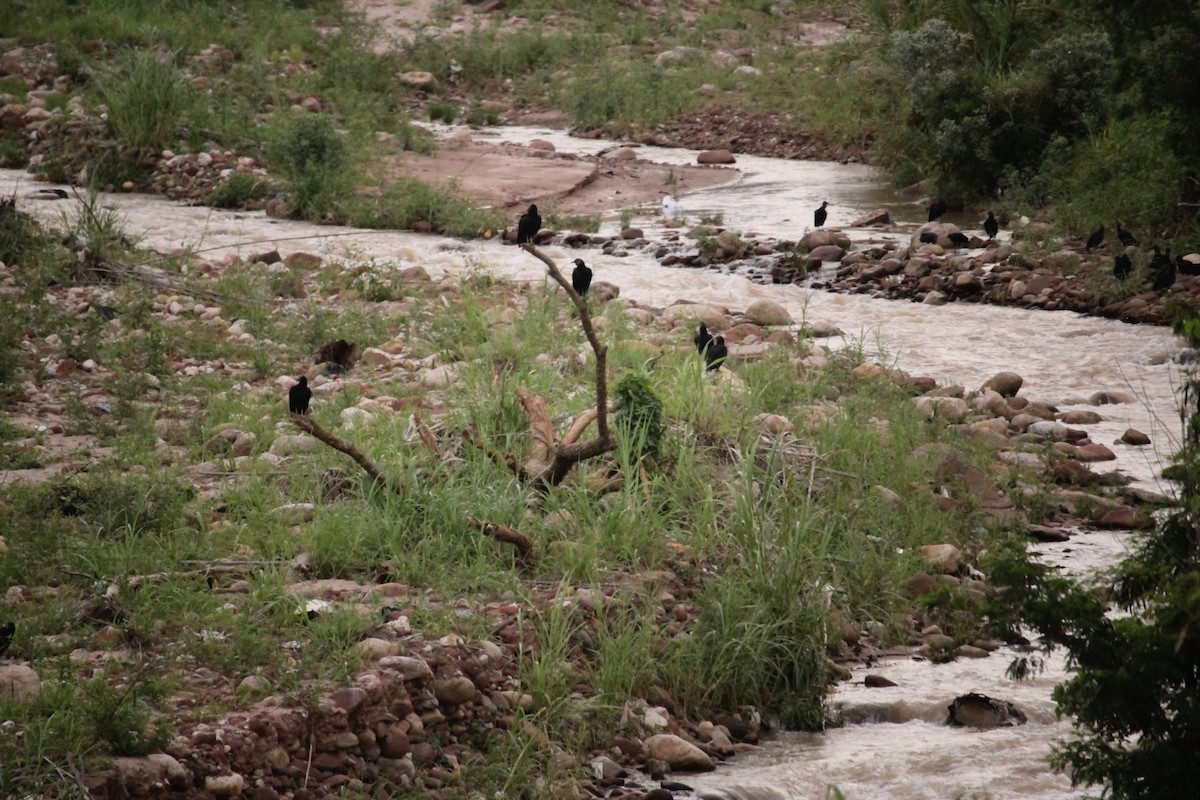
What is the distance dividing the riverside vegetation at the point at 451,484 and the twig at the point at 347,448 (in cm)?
8

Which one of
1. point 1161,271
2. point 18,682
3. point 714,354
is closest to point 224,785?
point 18,682

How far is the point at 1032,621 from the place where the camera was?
9.00ft

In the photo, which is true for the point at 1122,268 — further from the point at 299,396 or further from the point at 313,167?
the point at 313,167

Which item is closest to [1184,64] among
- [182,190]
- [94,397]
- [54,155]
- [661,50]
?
[94,397]

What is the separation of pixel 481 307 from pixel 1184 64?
156 inches

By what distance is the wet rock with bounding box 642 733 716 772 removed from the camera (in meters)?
3.56

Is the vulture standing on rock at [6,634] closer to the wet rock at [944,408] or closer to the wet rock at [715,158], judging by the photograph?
the wet rock at [944,408]

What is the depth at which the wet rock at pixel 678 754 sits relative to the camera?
3557mm

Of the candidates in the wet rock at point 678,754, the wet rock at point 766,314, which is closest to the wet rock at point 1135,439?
the wet rock at point 766,314

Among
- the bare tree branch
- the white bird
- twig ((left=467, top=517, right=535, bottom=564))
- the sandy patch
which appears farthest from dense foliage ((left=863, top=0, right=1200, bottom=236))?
twig ((left=467, top=517, right=535, bottom=564))

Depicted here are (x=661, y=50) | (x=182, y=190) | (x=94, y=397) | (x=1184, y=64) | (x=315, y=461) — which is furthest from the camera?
(x=661, y=50)

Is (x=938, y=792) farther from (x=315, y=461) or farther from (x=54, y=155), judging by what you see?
(x=54, y=155)

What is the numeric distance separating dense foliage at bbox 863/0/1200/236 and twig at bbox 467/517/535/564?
4932 millimetres

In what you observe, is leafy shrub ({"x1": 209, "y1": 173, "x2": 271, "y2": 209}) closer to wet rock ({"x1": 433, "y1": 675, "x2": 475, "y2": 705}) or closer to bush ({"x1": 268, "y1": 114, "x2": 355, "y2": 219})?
bush ({"x1": 268, "y1": 114, "x2": 355, "y2": 219})
